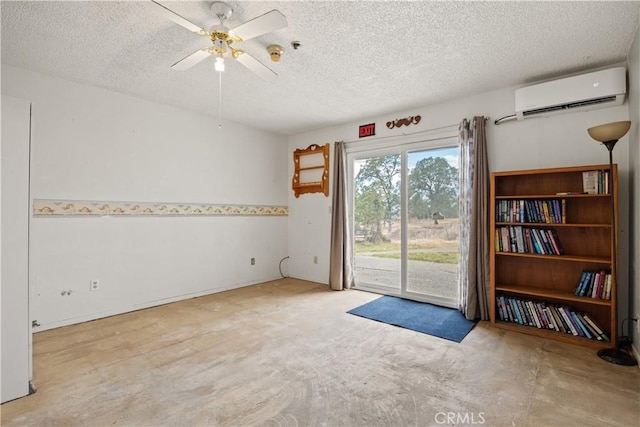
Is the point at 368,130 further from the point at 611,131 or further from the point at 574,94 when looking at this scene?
the point at 611,131

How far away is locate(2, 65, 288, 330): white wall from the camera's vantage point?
302 cm

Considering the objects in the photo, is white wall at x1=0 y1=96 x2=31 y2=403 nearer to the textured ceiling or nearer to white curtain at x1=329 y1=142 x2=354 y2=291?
the textured ceiling

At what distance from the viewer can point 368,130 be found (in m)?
4.42

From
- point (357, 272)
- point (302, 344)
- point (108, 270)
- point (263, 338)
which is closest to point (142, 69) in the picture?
point (108, 270)

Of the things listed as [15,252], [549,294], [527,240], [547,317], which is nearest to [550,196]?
[527,240]

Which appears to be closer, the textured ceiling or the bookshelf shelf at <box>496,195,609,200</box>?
the textured ceiling

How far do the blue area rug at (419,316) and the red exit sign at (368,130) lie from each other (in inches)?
91.7

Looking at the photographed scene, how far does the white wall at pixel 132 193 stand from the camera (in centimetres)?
302

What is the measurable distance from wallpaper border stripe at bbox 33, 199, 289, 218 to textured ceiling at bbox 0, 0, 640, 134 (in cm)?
128

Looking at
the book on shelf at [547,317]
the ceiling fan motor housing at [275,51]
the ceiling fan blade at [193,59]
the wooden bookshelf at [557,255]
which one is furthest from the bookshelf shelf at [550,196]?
the ceiling fan blade at [193,59]

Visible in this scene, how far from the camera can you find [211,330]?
9.80 feet

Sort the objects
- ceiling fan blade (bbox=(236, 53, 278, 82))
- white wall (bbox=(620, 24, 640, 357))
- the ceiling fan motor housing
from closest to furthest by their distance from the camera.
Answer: ceiling fan blade (bbox=(236, 53, 278, 82)) < white wall (bbox=(620, 24, 640, 357)) < the ceiling fan motor housing

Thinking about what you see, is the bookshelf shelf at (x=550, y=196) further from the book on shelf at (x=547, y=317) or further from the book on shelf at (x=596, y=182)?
the book on shelf at (x=547, y=317)

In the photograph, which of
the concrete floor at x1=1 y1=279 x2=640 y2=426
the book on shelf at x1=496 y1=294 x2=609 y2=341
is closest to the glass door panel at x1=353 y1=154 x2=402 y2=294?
the concrete floor at x1=1 y1=279 x2=640 y2=426
